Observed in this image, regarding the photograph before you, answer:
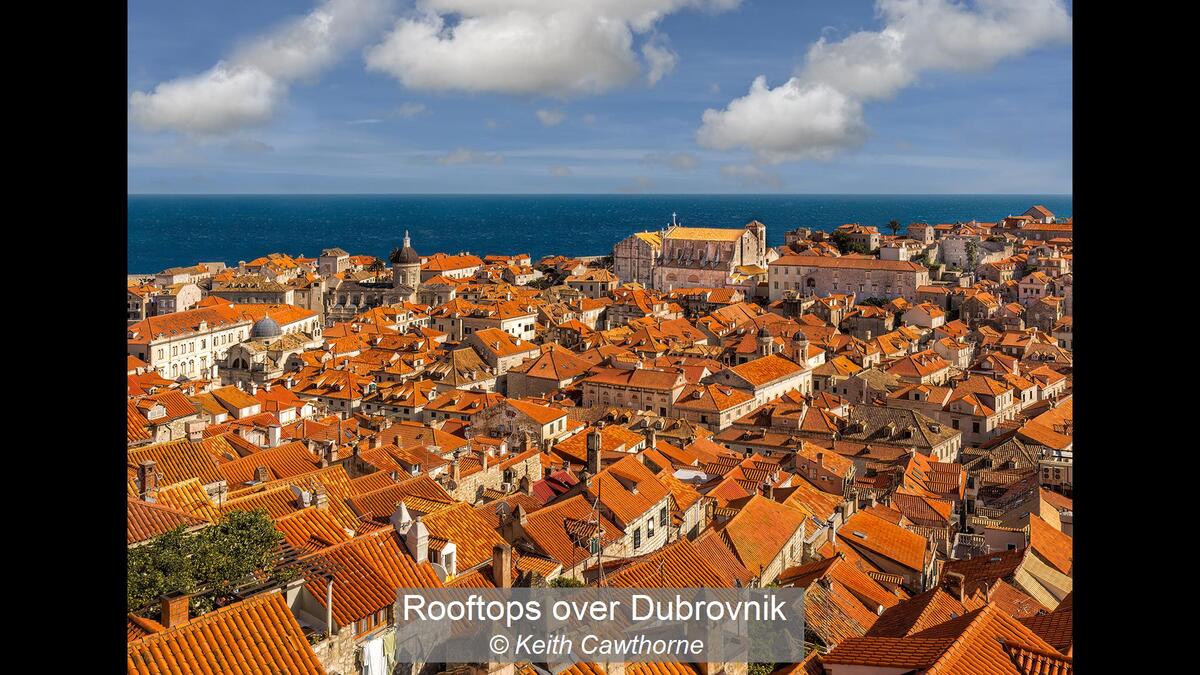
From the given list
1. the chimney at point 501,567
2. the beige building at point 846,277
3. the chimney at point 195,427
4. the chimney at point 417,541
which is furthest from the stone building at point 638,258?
the chimney at point 417,541

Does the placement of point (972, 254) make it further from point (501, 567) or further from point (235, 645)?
point (235, 645)

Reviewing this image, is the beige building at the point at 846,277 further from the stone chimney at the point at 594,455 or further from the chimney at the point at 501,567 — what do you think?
the chimney at the point at 501,567

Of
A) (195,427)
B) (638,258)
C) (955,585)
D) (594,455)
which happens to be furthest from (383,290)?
(955,585)

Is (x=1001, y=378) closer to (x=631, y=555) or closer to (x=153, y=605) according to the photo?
(x=631, y=555)

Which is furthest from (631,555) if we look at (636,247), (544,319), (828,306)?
(636,247)

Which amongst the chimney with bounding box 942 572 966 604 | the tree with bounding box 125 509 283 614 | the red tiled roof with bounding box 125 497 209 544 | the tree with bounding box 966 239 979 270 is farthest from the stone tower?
the tree with bounding box 125 509 283 614
